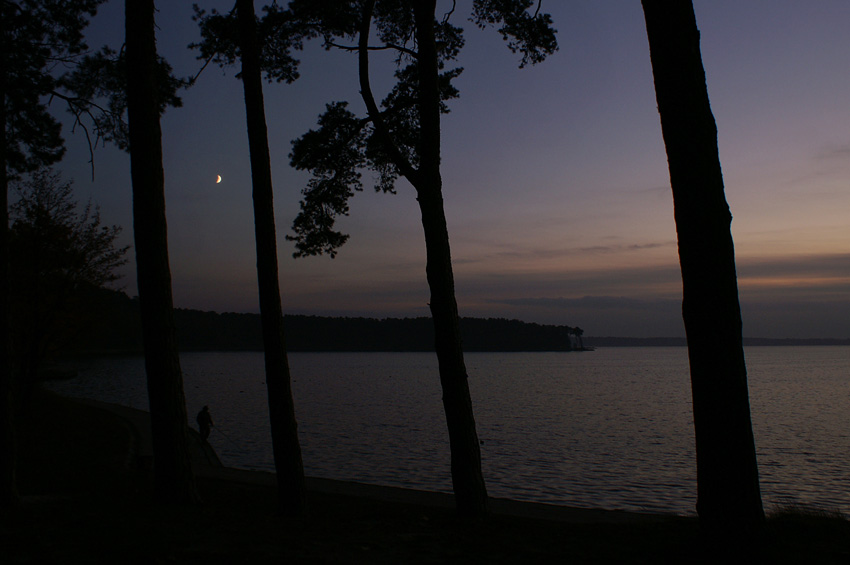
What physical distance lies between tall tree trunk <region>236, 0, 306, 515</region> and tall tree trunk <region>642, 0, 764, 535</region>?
Result: 640 centimetres

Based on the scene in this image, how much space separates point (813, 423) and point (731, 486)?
1724 inches

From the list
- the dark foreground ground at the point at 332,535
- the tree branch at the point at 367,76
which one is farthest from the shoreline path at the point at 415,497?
the tree branch at the point at 367,76

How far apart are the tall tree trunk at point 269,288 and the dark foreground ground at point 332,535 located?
30.1 inches

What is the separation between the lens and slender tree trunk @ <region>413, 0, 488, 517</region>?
9.84m

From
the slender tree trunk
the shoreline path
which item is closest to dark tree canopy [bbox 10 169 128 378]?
the shoreline path

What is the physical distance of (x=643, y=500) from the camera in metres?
18.4

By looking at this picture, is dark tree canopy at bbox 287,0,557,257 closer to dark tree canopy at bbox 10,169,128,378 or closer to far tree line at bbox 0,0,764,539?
far tree line at bbox 0,0,764,539

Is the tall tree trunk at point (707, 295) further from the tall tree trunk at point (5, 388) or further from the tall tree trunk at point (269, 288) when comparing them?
the tall tree trunk at point (5, 388)

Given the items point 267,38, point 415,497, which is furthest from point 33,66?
point 415,497

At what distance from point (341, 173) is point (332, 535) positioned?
276 inches

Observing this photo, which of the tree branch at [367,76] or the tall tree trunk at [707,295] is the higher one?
the tree branch at [367,76]

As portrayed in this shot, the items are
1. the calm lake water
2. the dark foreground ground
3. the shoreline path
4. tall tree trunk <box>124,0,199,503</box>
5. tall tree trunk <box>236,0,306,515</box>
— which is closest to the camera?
the dark foreground ground

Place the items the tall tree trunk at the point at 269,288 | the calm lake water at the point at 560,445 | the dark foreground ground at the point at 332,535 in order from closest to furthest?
the dark foreground ground at the point at 332,535
the tall tree trunk at the point at 269,288
the calm lake water at the point at 560,445

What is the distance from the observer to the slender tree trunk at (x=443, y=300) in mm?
9841
